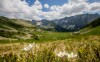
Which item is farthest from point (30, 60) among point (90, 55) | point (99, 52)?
point (99, 52)

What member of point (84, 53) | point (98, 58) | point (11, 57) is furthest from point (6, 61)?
point (98, 58)

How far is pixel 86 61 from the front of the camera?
4.50 meters

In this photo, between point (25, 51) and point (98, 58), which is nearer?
point (98, 58)

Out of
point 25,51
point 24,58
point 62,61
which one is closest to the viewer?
point 62,61

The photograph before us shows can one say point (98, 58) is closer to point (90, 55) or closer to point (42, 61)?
point (90, 55)

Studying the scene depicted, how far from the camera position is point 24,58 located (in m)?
4.74

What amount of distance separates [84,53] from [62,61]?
0.72 meters

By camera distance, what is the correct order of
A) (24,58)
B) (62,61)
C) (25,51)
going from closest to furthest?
(62,61) < (24,58) < (25,51)

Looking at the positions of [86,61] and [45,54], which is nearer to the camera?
[86,61]

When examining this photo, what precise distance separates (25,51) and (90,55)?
1667 millimetres

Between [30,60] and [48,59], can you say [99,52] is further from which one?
[30,60]

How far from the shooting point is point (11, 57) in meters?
5.30

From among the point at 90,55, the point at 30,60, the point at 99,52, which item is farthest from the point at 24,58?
the point at 99,52

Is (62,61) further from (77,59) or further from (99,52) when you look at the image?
(99,52)
